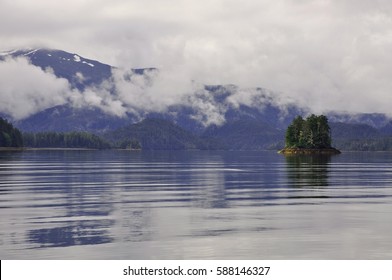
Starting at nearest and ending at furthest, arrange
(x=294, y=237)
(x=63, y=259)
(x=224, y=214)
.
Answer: (x=63, y=259)
(x=294, y=237)
(x=224, y=214)

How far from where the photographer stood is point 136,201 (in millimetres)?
84062

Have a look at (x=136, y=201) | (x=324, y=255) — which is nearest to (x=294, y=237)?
(x=324, y=255)

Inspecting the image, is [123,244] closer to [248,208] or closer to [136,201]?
[248,208]

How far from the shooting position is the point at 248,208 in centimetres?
7606

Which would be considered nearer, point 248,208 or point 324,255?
point 324,255

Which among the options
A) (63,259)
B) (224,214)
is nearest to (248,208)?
(224,214)

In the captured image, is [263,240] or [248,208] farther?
[248,208]

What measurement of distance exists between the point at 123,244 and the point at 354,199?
44.3m
